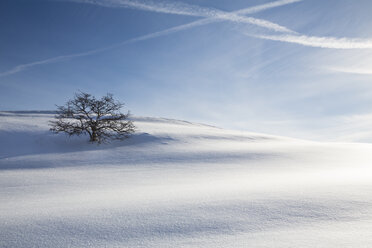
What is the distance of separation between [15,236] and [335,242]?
406cm

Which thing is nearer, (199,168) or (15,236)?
(15,236)

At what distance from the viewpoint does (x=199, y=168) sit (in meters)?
9.04

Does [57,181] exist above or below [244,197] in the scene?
below

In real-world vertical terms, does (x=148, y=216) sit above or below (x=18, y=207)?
above

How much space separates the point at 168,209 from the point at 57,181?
5.76m

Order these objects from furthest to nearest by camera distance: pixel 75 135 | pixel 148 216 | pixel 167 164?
1. pixel 75 135
2. pixel 167 164
3. pixel 148 216

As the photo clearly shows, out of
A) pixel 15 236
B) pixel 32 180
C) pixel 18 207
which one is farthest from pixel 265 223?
pixel 32 180

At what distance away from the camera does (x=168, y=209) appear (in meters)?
3.50

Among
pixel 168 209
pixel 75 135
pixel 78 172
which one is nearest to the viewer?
pixel 168 209

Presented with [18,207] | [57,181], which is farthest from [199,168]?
[18,207]

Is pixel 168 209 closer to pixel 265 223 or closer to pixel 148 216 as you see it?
pixel 148 216

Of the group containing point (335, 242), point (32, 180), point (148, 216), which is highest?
point (335, 242)

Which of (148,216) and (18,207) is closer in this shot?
(148,216)

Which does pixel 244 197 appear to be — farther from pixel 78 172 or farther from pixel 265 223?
pixel 78 172
